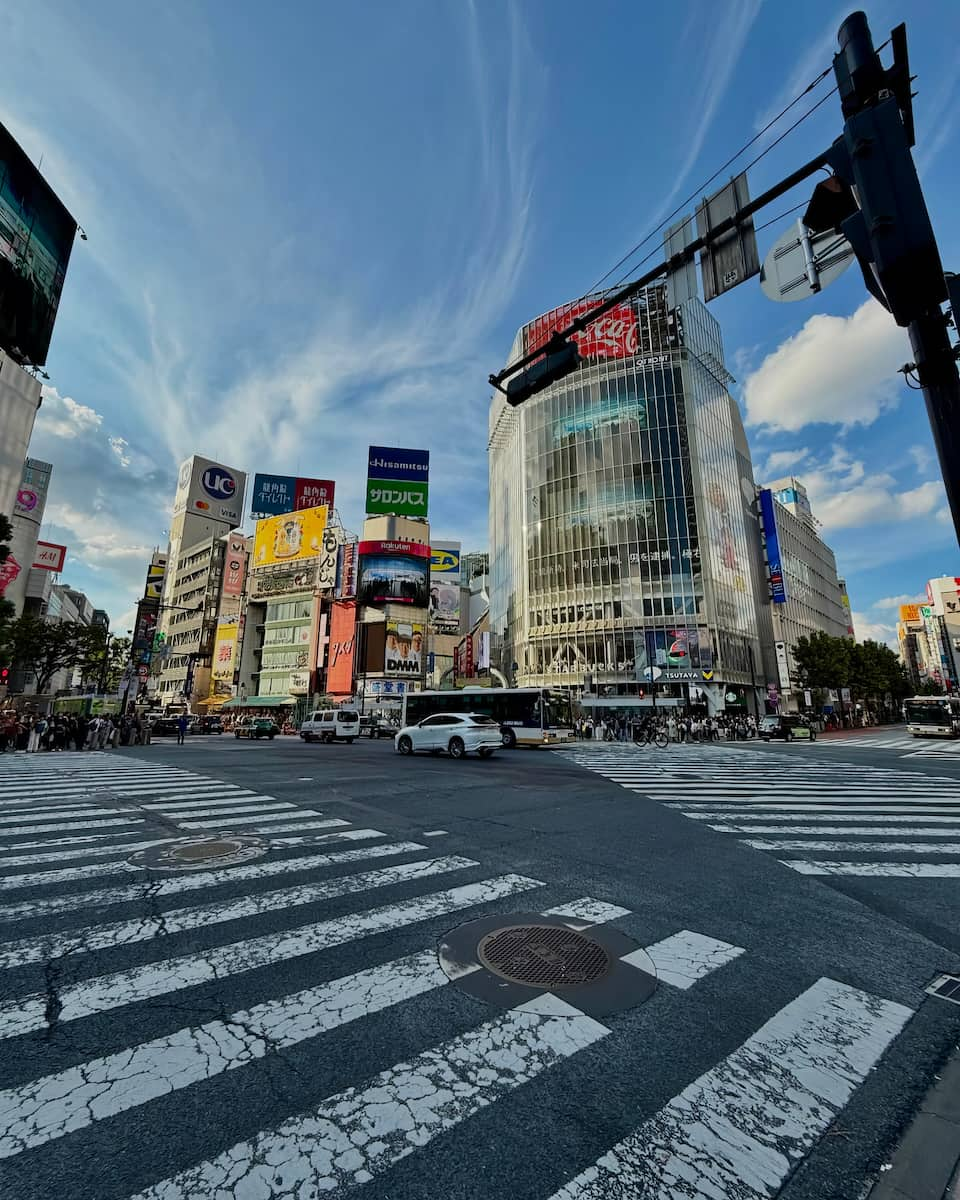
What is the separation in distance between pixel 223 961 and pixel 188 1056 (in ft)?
3.57

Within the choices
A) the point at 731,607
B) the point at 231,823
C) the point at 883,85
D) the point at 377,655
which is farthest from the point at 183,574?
the point at 883,85

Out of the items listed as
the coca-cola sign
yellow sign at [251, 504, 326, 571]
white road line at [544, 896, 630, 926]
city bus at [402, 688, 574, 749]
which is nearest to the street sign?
white road line at [544, 896, 630, 926]

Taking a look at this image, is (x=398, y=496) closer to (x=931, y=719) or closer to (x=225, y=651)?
(x=225, y=651)

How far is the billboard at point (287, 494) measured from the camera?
80.8m

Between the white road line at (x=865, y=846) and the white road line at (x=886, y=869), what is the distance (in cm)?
59

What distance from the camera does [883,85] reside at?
4.98 metres

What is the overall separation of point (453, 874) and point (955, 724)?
4969 centimetres

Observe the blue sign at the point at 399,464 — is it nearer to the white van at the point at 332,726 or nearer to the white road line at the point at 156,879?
the white van at the point at 332,726

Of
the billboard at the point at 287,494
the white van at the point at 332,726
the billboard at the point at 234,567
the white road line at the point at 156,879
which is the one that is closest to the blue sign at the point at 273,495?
the billboard at the point at 287,494

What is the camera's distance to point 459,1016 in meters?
3.00

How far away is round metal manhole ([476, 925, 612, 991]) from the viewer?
3426 millimetres

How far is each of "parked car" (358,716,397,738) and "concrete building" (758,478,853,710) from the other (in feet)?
149

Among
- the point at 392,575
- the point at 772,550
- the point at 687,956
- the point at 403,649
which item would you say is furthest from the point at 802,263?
the point at 772,550

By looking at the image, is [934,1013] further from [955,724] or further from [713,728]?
[955,724]
